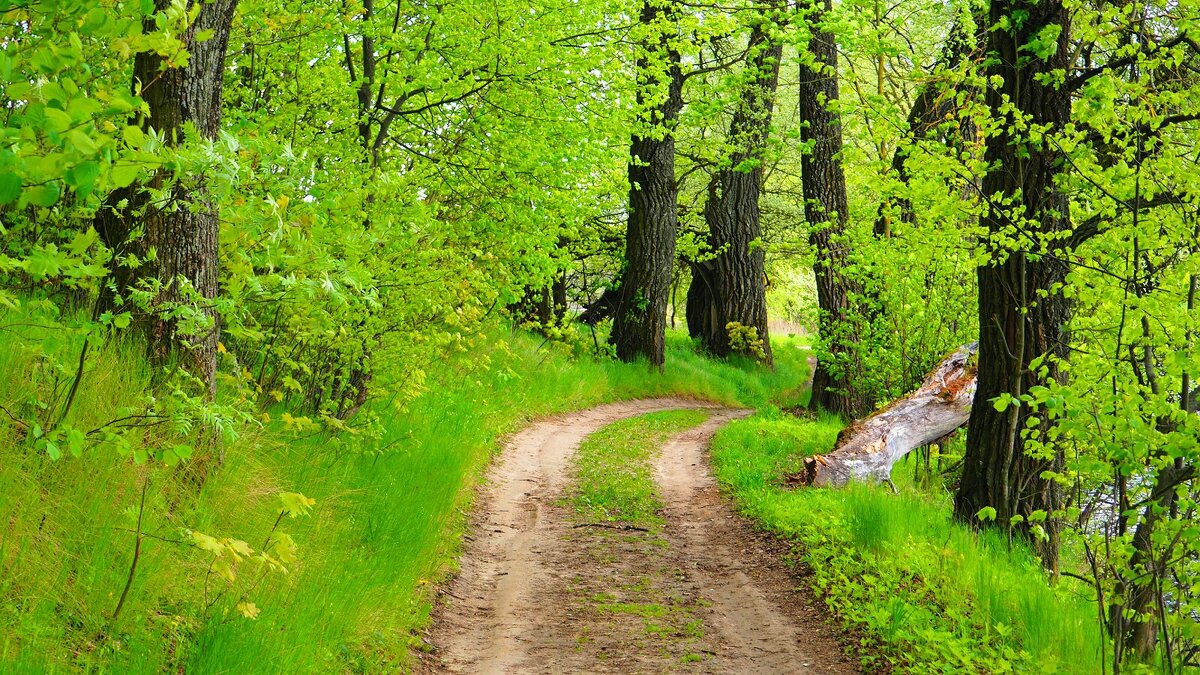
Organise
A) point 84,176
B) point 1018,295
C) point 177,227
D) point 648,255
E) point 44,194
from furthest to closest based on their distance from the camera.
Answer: point 648,255, point 1018,295, point 177,227, point 44,194, point 84,176

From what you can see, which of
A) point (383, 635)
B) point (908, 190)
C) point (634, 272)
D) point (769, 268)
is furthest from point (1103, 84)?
point (769, 268)

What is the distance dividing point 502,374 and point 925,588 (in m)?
4.36

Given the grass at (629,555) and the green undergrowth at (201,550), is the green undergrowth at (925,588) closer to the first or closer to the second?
the grass at (629,555)

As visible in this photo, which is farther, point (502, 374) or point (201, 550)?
point (502, 374)

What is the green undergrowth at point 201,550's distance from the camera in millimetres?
3764

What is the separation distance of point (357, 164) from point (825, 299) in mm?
9006

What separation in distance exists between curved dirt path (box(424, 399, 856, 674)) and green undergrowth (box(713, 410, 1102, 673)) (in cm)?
27

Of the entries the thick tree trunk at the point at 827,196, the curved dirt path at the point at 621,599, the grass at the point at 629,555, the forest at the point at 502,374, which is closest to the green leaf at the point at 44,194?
the forest at the point at 502,374

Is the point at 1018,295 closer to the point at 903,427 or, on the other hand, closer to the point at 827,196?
the point at 903,427

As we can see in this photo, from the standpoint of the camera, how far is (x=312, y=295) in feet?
12.0

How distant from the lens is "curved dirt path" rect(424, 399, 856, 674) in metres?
5.73

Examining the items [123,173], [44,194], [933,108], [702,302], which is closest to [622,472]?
[933,108]

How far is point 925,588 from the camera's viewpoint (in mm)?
6195

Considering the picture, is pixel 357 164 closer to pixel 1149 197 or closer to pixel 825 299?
pixel 1149 197
